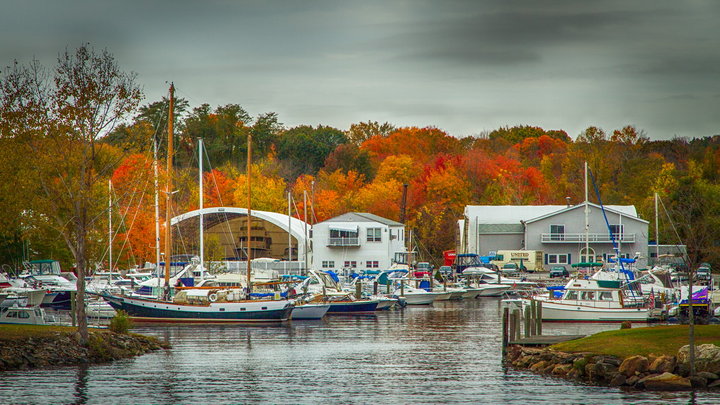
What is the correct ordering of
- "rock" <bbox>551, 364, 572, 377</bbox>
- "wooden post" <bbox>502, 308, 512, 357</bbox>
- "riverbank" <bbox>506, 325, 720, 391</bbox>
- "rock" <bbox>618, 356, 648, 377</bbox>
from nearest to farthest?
"riverbank" <bbox>506, 325, 720, 391</bbox> < "rock" <bbox>618, 356, 648, 377</bbox> < "rock" <bbox>551, 364, 572, 377</bbox> < "wooden post" <bbox>502, 308, 512, 357</bbox>

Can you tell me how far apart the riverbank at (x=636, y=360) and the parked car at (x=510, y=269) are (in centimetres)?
6722

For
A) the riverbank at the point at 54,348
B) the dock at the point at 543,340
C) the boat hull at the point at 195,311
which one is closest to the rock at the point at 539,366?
the dock at the point at 543,340

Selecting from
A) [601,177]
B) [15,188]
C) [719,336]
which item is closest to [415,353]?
[719,336]

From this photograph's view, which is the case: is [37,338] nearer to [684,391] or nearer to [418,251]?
[684,391]

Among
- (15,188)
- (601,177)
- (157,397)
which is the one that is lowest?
(157,397)

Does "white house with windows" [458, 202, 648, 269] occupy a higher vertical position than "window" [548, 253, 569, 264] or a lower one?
higher

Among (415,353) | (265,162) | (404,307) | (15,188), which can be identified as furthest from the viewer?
(265,162)

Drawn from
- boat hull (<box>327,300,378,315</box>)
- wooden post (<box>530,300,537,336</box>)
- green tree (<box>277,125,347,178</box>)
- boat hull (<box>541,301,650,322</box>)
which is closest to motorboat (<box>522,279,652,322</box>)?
boat hull (<box>541,301,650,322</box>)

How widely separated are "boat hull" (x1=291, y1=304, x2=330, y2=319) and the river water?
34.1 ft

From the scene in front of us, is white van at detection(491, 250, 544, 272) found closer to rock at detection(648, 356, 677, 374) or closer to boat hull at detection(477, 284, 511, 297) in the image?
boat hull at detection(477, 284, 511, 297)

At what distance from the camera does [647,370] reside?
110 feet

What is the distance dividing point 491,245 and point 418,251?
11.3 meters

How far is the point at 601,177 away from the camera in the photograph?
136 metres

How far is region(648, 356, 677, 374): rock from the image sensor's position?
108 feet
